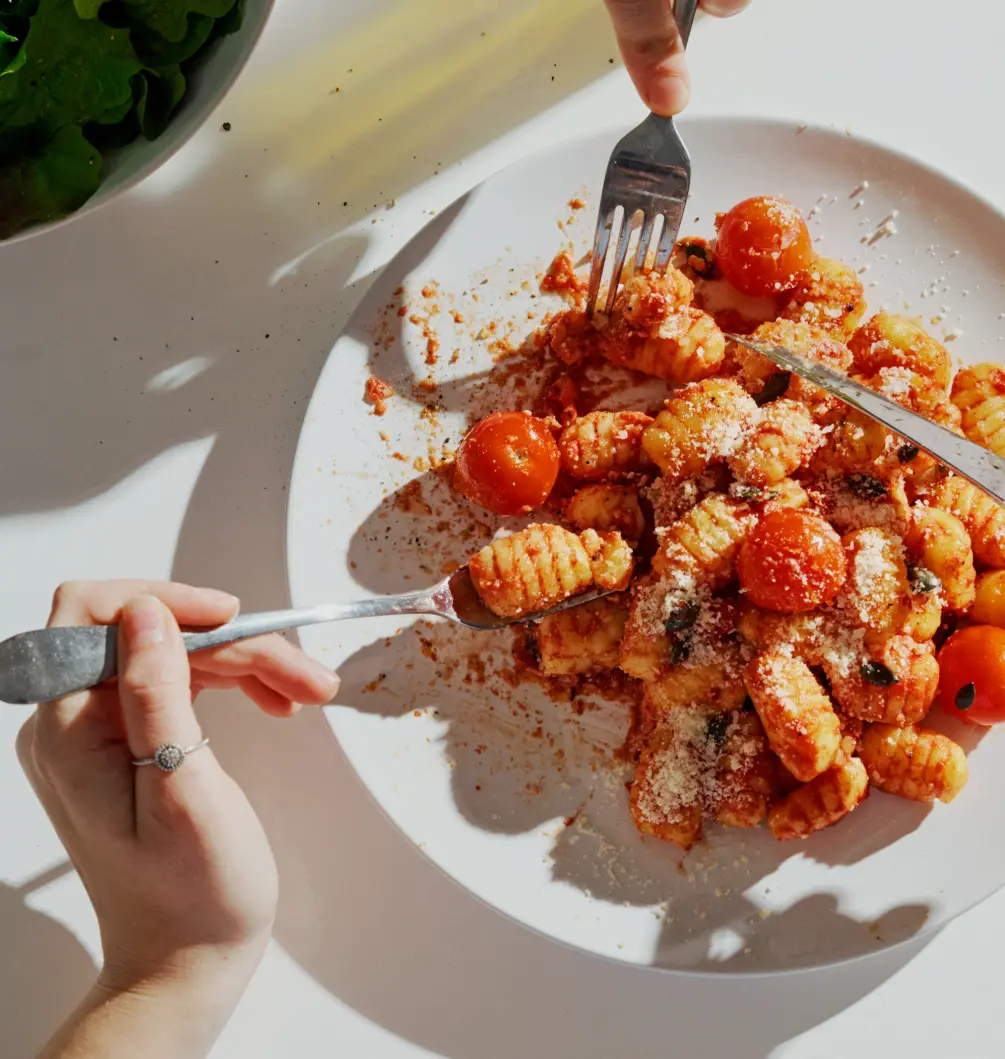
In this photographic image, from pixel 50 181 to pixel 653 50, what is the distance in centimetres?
111

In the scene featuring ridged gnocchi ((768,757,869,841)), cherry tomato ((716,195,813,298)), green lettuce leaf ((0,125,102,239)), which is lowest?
ridged gnocchi ((768,757,869,841))

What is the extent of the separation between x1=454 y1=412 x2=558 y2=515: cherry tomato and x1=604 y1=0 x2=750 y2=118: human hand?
622mm

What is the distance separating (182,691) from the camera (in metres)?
1.60

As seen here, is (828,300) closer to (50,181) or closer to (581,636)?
(581,636)

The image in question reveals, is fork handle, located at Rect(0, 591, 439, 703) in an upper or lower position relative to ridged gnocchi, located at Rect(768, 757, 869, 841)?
upper

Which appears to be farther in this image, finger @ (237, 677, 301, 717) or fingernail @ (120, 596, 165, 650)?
finger @ (237, 677, 301, 717)

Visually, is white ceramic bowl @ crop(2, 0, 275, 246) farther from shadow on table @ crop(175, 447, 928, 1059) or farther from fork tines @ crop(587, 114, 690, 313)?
shadow on table @ crop(175, 447, 928, 1059)

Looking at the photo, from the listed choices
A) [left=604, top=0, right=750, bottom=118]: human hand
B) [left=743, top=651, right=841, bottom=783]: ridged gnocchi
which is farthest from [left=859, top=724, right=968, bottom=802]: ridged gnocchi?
[left=604, top=0, right=750, bottom=118]: human hand

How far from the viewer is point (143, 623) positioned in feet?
5.28

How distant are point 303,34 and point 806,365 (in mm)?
1370

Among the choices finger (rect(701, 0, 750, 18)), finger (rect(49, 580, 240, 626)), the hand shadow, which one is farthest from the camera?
the hand shadow

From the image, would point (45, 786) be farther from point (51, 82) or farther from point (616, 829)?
point (51, 82)

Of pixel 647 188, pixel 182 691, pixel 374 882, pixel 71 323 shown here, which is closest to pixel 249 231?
pixel 71 323

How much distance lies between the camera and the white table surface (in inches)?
84.4
